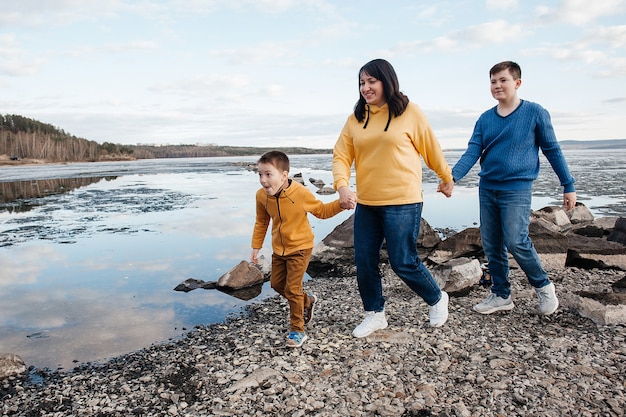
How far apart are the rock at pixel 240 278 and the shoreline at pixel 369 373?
1786 mm

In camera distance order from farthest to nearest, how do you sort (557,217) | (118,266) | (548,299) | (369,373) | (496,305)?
(557,217) → (118,266) → (496,305) → (548,299) → (369,373)

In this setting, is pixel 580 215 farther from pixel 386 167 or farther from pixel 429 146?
pixel 386 167

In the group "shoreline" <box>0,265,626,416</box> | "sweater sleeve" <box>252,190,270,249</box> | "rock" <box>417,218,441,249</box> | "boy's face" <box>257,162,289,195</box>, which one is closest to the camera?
"shoreline" <box>0,265,626,416</box>

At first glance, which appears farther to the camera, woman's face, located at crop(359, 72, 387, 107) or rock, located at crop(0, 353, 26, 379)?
rock, located at crop(0, 353, 26, 379)

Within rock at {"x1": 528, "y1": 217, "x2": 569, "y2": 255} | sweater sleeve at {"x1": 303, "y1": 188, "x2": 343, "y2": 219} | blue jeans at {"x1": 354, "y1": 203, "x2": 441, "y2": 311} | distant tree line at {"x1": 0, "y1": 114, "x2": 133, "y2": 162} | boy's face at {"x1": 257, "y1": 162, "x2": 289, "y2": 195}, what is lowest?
rock at {"x1": 528, "y1": 217, "x2": 569, "y2": 255}

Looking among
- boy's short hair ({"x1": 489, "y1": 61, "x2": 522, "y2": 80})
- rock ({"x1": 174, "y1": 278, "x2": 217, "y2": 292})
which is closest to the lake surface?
rock ({"x1": 174, "y1": 278, "x2": 217, "y2": 292})

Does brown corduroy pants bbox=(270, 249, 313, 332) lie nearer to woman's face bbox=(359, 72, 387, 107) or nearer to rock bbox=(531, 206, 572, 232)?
woman's face bbox=(359, 72, 387, 107)

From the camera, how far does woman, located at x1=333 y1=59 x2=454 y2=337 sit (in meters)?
3.87

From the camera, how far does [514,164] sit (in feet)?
14.4

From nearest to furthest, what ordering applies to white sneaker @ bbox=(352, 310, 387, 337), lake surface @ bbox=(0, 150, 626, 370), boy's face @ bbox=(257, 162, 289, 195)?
1. boy's face @ bbox=(257, 162, 289, 195)
2. white sneaker @ bbox=(352, 310, 387, 337)
3. lake surface @ bbox=(0, 150, 626, 370)

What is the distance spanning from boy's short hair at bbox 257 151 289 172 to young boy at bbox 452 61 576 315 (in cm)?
163

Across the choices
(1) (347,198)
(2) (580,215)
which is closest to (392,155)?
(1) (347,198)

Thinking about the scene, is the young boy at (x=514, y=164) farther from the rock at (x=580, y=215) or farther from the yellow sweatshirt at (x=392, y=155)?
the rock at (x=580, y=215)

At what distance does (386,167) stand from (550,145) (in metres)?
1.67
